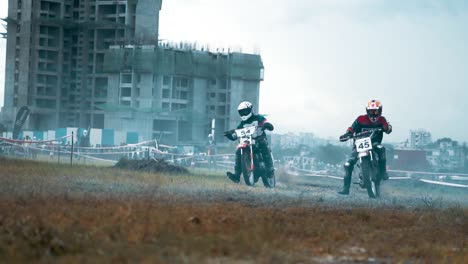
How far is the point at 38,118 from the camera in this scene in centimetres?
11206

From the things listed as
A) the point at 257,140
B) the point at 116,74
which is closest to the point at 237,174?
the point at 257,140

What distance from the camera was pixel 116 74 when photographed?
354 ft

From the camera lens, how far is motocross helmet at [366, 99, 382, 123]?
29.8m

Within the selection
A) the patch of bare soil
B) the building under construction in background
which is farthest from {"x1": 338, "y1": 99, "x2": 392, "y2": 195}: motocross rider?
the building under construction in background

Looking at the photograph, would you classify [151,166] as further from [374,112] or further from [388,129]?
[388,129]

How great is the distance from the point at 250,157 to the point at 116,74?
77.9 meters

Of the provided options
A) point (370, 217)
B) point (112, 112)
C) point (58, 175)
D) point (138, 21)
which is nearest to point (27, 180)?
point (58, 175)

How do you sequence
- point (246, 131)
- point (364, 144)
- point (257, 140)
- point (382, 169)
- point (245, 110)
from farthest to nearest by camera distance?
1. point (245, 110)
2. point (257, 140)
3. point (246, 131)
4. point (382, 169)
5. point (364, 144)

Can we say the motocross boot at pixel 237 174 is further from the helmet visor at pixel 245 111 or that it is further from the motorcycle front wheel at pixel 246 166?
the helmet visor at pixel 245 111

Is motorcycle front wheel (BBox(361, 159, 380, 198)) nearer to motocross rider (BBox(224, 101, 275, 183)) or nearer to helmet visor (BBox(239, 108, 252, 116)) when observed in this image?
motocross rider (BBox(224, 101, 275, 183))

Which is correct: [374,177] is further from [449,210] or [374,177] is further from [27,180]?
[27,180]

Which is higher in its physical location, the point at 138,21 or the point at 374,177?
the point at 138,21

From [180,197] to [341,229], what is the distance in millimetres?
5321

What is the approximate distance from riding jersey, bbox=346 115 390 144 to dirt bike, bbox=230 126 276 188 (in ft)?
11.6
